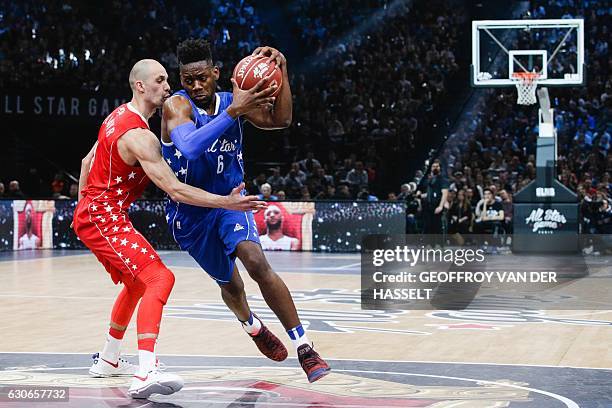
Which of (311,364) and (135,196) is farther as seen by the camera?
(135,196)

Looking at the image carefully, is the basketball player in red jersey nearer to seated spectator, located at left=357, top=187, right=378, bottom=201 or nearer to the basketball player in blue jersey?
the basketball player in blue jersey

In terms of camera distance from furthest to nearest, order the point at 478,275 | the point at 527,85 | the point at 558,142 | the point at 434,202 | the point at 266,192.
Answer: the point at 558,142, the point at 266,192, the point at 434,202, the point at 527,85, the point at 478,275

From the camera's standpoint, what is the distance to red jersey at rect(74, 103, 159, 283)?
5.87m

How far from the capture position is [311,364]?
5785 mm

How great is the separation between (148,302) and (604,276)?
1001 cm

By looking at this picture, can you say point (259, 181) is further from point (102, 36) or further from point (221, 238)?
point (221, 238)

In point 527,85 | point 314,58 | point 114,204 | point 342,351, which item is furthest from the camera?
point 314,58

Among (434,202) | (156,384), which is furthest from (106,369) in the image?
(434,202)

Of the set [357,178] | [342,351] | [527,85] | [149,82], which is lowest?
[342,351]

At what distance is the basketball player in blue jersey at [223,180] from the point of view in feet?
19.2

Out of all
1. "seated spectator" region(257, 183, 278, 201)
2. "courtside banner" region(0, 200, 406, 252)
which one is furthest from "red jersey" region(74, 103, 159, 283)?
"courtside banner" region(0, 200, 406, 252)

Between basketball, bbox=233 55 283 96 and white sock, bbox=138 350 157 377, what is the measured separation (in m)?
1.61

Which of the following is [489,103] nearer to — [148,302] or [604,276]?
[604,276]

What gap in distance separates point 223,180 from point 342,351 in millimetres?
1941
